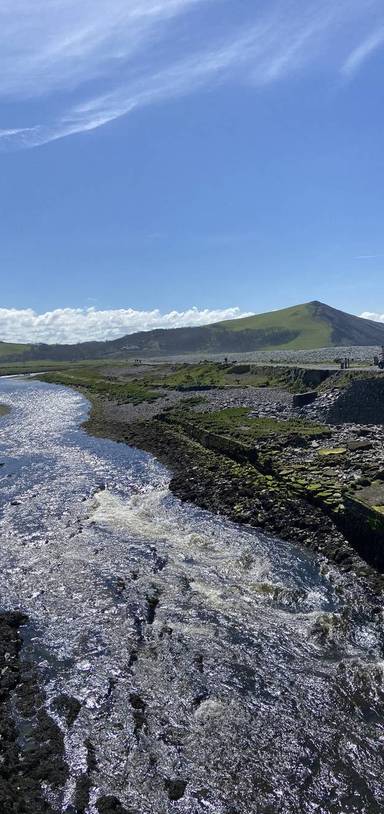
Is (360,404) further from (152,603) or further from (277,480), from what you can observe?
(152,603)

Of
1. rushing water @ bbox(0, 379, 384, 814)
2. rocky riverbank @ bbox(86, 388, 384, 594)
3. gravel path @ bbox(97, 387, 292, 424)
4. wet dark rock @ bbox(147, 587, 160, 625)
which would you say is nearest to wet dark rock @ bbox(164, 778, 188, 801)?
rushing water @ bbox(0, 379, 384, 814)

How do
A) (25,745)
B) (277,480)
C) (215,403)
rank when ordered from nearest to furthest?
(25,745)
(277,480)
(215,403)

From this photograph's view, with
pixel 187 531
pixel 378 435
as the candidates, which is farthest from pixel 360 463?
pixel 187 531

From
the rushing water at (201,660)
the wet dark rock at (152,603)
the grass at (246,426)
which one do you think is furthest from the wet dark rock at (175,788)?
the grass at (246,426)

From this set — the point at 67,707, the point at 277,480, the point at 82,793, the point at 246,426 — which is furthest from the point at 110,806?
the point at 246,426

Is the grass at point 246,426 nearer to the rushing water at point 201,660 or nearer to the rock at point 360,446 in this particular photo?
the rock at point 360,446

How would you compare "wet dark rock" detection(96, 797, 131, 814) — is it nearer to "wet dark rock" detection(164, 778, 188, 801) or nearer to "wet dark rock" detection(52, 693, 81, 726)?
"wet dark rock" detection(164, 778, 188, 801)
